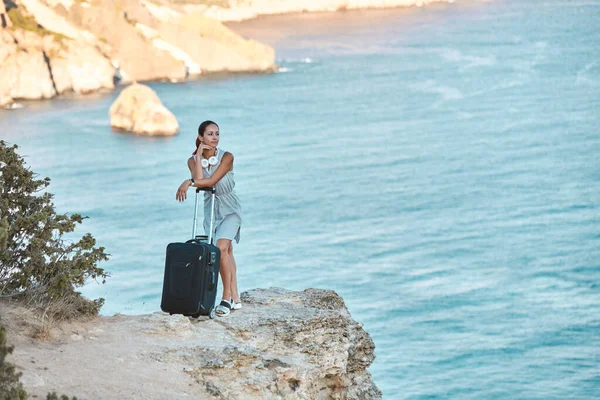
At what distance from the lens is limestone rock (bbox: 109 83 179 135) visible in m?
83.7

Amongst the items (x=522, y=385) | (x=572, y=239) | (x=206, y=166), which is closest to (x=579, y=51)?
(x=572, y=239)

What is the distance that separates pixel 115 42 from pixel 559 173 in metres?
57.9

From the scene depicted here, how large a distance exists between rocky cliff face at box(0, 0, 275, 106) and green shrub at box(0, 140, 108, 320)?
86087mm

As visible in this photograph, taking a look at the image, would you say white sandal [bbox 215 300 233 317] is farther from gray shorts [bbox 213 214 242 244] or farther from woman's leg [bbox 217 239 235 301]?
gray shorts [bbox 213 214 242 244]

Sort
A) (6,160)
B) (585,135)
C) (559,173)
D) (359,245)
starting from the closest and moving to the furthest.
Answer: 1. (6,160)
2. (359,245)
3. (559,173)
4. (585,135)

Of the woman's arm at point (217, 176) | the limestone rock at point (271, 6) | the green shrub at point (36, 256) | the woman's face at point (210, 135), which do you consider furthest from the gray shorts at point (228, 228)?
the limestone rock at point (271, 6)

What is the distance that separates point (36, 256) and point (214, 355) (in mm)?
2065

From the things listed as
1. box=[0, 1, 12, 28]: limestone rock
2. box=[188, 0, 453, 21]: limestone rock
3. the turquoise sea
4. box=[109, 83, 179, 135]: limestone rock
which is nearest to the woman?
the turquoise sea

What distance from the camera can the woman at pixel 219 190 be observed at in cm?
1012

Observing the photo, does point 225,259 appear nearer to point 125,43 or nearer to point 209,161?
point 209,161

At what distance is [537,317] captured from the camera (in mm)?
42438

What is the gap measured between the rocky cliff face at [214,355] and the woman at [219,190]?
45 cm

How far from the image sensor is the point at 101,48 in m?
108

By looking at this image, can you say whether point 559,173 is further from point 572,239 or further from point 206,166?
point 206,166
